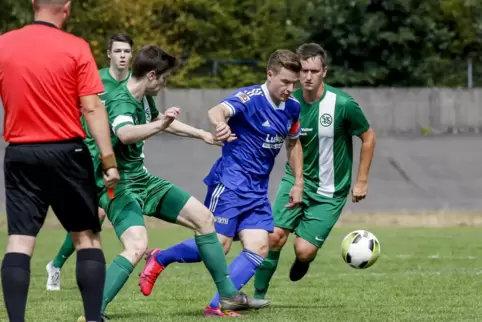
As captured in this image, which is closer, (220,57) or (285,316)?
(285,316)

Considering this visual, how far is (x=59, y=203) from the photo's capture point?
6.38m

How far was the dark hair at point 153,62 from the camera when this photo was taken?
25.4ft

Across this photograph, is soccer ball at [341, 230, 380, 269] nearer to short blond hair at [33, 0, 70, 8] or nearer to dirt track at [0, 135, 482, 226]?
short blond hair at [33, 0, 70, 8]

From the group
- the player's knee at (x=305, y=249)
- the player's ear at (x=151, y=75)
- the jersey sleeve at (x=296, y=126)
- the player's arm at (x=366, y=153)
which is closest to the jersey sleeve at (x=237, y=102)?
the jersey sleeve at (x=296, y=126)

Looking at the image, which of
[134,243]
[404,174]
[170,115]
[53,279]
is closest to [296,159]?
[134,243]

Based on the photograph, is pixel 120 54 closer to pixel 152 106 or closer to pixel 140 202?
pixel 152 106

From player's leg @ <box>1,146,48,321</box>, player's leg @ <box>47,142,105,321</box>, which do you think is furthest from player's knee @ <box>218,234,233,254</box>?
player's leg @ <box>1,146,48,321</box>

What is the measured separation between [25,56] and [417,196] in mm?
21570

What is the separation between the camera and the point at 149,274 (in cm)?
841

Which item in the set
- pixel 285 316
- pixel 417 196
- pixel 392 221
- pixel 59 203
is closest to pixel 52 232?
pixel 392 221

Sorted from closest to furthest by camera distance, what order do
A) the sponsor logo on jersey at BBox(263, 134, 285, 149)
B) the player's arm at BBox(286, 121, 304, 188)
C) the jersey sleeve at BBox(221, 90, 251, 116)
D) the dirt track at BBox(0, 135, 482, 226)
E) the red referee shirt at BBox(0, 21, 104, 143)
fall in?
1. the red referee shirt at BBox(0, 21, 104, 143)
2. the jersey sleeve at BBox(221, 90, 251, 116)
3. the sponsor logo on jersey at BBox(263, 134, 285, 149)
4. the player's arm at BBox(286, 121, 304, 188)
5. the dirt track at BBox(0, 135, 482, 226)

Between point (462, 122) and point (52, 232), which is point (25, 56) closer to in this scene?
point (52, 232)

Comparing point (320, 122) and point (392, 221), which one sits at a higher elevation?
point (320, 122)

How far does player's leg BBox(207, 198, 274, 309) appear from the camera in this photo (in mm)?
8344
